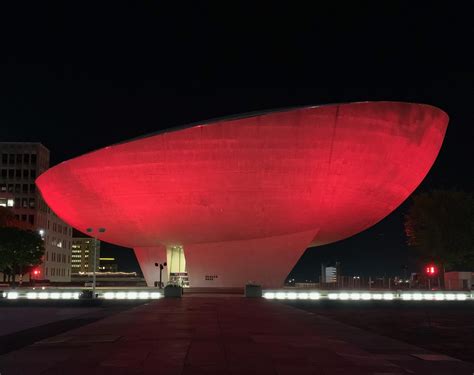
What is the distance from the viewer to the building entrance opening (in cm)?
5072

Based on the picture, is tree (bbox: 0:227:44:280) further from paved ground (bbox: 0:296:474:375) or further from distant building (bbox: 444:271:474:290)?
paved ground (bbox: 0:296:474:375)

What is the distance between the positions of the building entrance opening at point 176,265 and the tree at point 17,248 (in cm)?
3054

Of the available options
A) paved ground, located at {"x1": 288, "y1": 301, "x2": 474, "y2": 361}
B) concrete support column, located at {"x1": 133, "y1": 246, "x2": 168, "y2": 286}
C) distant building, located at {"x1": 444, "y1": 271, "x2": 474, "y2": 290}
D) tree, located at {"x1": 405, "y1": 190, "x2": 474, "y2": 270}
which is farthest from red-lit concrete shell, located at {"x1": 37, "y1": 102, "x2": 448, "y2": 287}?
paved ground, located at {"x1": 288, "y1": 301, "x2": 474, "y2": 361}

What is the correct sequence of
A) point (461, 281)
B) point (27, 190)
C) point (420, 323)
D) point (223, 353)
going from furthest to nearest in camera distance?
point (27, 190) → point (461, 281) → point (420, 323) → point (223, 353)

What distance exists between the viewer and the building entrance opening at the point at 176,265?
1997 inches

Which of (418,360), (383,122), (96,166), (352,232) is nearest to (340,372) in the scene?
(418,360)

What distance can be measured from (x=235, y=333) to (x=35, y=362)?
566 cm

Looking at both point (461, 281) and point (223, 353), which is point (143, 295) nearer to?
point (223, 353)

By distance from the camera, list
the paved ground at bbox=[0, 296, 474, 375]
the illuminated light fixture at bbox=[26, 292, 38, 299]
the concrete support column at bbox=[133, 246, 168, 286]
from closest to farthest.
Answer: the paved ground at bbox=[0, 296, 474, 375] → the illuminated light fixture at bbox=[26, 292, 38, 299] → the concrete support column at bbox=[133, 246, 168, 286]

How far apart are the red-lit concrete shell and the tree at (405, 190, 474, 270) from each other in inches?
429

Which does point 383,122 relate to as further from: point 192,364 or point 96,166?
point 192,364

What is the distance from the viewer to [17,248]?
73.2m

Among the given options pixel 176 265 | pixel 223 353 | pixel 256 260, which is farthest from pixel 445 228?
pixel 223 353

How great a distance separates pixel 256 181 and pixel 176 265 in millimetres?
17534
